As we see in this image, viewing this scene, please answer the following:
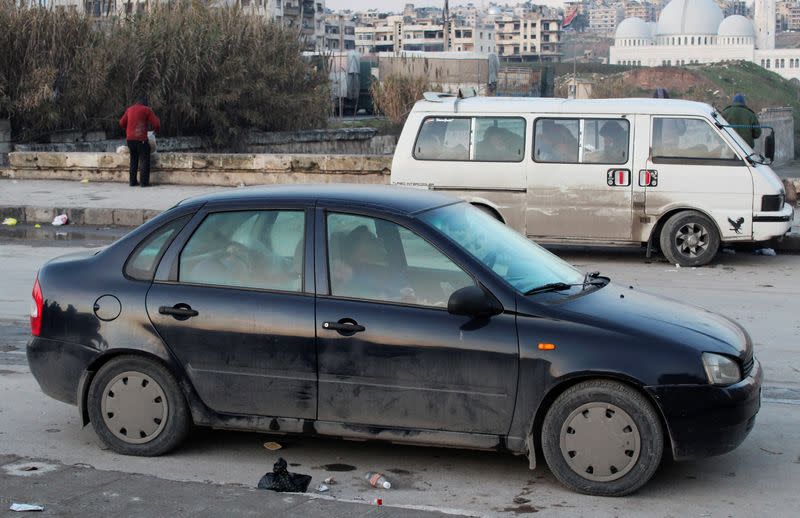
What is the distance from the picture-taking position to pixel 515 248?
6.14m

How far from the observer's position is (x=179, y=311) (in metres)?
5.74

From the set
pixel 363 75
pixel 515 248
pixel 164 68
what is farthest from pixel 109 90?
pixel 363 75

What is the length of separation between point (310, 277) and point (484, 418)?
3.65ft

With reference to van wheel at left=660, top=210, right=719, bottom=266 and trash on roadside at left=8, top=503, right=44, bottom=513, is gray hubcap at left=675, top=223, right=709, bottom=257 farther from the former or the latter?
trash on roadside at left=8, top=503, right=44, bottom=513

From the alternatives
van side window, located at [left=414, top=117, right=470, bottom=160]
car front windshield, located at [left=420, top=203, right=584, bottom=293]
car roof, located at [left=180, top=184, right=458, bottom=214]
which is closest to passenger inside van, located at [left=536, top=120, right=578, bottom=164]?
van side window, located at [left=414, top=117, right=470, bottom=160]

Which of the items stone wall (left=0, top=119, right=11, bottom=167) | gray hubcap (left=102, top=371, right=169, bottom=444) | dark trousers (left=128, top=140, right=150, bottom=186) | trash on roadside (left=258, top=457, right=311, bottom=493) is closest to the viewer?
trash on roadside (left=258, top=457, right=311, bottom=493)

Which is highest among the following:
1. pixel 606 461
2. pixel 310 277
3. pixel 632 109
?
pixel 632 109

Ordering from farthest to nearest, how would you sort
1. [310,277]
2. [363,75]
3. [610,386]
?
[363,75] → [310,277] → [610,386]

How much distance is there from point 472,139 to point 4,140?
45.1 ft

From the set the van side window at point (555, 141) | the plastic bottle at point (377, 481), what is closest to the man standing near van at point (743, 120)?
the van side window at point (555, 141)

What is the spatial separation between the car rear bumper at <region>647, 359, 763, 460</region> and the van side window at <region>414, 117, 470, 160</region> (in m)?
7.94

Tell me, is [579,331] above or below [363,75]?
below

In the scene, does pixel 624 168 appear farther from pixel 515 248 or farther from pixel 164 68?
pixel 164 68

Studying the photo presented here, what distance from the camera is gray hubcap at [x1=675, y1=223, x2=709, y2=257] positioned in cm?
1273
